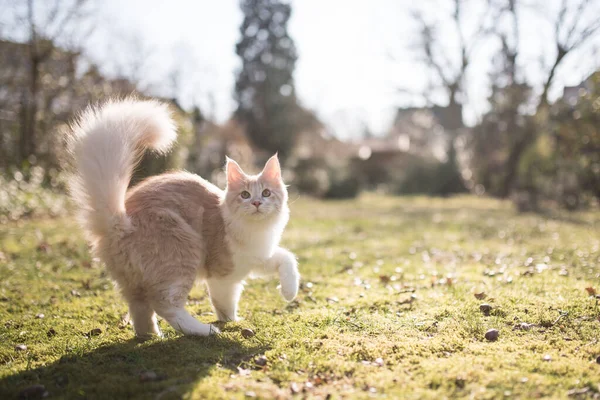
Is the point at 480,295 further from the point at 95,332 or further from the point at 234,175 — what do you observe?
the point at 95,332

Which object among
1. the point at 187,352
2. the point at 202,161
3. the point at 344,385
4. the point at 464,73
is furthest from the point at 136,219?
the point at 464,73

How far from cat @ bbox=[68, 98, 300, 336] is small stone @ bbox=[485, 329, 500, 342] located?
1521 mm

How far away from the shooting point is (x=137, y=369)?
2.96 metres

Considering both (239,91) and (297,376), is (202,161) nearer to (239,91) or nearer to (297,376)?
(239,91)

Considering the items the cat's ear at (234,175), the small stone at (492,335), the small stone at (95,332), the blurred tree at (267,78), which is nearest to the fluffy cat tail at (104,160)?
the cat's ear at (234,175)

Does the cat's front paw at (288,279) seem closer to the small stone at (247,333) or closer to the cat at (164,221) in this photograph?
the cat at (164,221)

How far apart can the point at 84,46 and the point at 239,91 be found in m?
18.4

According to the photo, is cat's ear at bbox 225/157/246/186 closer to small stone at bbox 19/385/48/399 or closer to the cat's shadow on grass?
the cat's shadow on grass

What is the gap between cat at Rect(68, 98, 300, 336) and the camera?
3316 millimetres

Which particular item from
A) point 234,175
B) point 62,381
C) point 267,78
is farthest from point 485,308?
point 267,78

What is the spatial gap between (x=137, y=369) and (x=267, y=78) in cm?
3252

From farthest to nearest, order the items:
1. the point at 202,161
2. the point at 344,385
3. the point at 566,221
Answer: the point at 202,161 → the point at 566,221 → the point at 344,385

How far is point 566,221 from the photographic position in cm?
1220

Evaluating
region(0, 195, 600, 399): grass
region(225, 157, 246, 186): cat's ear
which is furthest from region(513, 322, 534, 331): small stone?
region(225, 157, 246, 186): cat's ear
